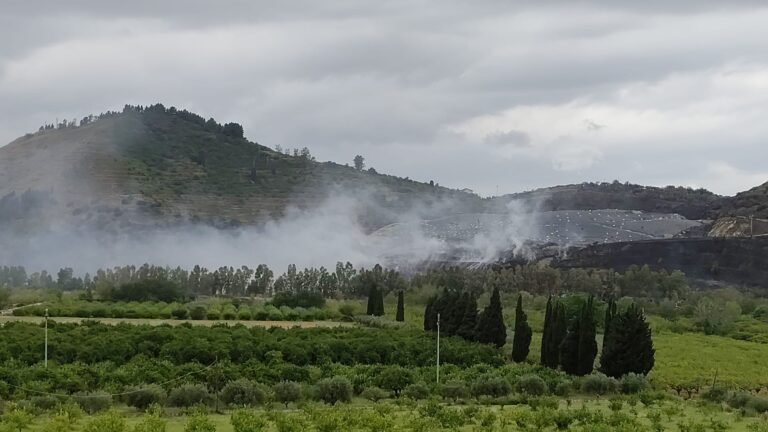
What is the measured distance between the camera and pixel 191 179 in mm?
159000

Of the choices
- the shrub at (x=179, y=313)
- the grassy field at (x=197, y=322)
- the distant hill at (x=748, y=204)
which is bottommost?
the grassy field at (x=197, y=322)

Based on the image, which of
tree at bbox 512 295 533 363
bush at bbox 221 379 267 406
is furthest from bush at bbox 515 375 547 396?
bush at bbox 221 379 267 406

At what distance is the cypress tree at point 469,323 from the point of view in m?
55.3

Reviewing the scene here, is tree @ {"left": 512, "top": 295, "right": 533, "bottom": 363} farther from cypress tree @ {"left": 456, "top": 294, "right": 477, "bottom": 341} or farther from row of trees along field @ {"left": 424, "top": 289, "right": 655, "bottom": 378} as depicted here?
cypress tree @ {"left": 456, "top": 294, "right": 477, "bottom": 341}

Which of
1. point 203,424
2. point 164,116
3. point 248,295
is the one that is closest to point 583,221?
point 248,295

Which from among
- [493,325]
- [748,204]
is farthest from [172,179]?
[493,325]

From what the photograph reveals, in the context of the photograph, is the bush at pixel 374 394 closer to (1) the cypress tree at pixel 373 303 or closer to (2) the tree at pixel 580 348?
(2) the tree at pixel 580 348

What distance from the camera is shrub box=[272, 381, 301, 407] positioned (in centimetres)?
3456

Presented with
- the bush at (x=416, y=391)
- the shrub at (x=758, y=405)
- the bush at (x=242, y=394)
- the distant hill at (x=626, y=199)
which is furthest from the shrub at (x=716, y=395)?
the distant hill at (x=626, y=199)

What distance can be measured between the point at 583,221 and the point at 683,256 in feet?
87.1

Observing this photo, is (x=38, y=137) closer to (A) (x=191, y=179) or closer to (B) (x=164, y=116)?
(B) (x=164, y=116)

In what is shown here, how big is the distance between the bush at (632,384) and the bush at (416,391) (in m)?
8.09

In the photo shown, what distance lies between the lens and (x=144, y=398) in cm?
3331

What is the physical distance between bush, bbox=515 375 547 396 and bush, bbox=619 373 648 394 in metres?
3.36
